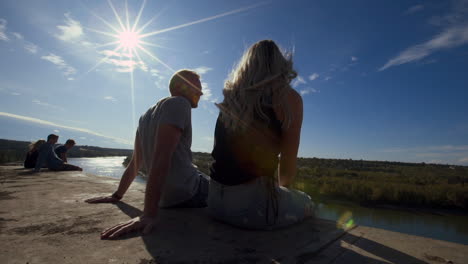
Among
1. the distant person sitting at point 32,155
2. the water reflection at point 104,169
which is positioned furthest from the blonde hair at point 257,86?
the water reflection at point 104,169

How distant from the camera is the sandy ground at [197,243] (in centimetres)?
94

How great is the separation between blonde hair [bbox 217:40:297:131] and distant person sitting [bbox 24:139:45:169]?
21.7 ft

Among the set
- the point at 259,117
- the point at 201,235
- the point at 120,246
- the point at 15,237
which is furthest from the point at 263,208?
the point at 15,237

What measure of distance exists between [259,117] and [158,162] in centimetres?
62

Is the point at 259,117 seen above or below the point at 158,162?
above

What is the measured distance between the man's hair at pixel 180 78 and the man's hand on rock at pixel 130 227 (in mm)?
851

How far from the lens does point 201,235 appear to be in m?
1.20

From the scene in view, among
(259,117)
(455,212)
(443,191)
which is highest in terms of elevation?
(259,117)

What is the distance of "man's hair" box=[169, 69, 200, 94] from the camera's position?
160 cm

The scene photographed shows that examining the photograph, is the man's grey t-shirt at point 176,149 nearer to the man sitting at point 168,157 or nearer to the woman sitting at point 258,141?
the man sitting at point 168,157

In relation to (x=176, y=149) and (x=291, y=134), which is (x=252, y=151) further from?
(x=176, y=149)

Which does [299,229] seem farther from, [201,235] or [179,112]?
[179,112]

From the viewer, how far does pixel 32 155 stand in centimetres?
582

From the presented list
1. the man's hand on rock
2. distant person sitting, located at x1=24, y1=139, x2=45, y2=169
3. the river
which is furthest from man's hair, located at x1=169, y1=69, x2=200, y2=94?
the river
